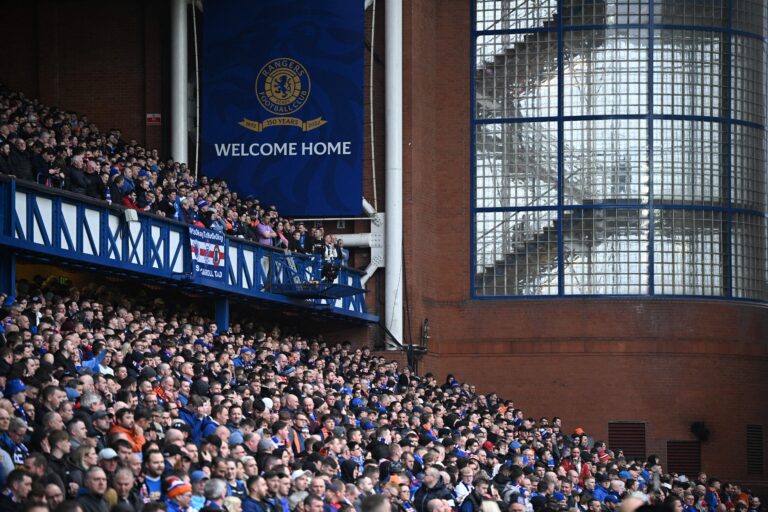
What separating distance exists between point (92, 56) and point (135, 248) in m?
15.6

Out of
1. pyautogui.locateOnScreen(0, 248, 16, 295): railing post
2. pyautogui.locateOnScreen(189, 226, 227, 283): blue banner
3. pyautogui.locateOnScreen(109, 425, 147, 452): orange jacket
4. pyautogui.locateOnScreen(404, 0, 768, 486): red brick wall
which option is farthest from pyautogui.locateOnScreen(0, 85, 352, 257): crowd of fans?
pyautogui.locateOnScreen(109, 425, 147, 452): orange jacket

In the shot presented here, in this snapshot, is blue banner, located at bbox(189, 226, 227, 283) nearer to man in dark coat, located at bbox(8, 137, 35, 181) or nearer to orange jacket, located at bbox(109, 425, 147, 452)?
man in dark coat, located at bbox(8, 137, 35, 181)

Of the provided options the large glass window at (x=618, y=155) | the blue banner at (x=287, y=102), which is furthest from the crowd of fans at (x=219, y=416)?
the large glass window at (x=618, y=155)

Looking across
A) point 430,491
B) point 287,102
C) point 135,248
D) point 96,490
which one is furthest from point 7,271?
point 287,102

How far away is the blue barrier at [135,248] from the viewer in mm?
26484

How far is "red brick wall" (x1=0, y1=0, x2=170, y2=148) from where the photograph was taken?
1736 inches

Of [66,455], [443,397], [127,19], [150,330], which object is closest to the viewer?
[66,455]

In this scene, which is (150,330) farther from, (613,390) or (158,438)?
(613,390)

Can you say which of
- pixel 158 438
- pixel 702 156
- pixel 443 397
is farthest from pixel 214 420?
pixel 702 156

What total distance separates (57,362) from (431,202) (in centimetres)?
2622

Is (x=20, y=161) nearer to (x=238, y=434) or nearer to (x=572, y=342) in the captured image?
(x=238, y=434)

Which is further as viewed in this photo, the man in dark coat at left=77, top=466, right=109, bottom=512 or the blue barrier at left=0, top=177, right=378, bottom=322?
the blue barrier at left=0, top=177, right=378, bottom=322

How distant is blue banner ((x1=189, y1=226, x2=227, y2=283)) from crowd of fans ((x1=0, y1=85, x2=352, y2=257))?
40cm

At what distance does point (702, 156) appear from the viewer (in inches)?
1799
